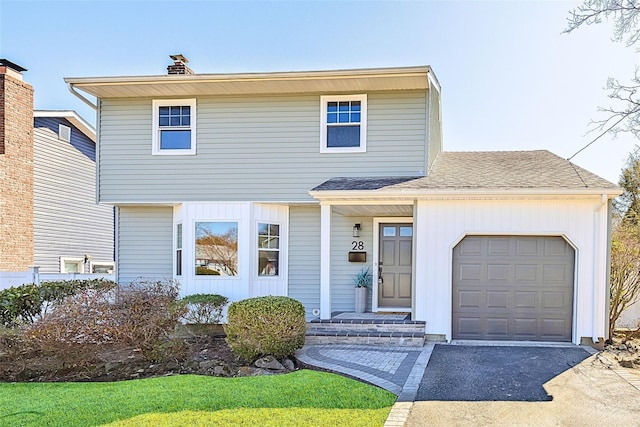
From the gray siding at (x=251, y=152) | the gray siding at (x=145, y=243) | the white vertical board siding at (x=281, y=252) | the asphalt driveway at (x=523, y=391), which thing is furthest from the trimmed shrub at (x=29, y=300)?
the asphalt driveway at (x=523, y=391)

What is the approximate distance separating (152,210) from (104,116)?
100 inches

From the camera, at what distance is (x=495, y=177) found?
10062 millimetres

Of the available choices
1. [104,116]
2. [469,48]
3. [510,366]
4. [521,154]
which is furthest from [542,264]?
[104,116]

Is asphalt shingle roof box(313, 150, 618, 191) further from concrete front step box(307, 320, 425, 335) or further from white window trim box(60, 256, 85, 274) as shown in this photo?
white window trim box(60, 256, 85, 274)

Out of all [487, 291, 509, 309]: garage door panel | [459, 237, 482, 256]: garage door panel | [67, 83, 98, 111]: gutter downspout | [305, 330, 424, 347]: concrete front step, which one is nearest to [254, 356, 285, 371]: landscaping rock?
[305, 330, 424, 347]: concrete front step

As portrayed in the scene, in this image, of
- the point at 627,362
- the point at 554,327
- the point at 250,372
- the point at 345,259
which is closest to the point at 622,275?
the point at 554,327

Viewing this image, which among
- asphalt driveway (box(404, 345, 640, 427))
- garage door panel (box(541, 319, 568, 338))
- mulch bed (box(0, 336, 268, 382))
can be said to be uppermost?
garage door panel (box(541, 319, 568, 338))

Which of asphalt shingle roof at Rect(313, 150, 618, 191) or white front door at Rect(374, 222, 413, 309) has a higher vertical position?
asphalt shingle roof at Rect(313, 150, 618, 191)

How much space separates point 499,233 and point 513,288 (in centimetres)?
111

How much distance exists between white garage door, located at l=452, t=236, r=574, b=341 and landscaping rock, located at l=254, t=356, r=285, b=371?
12.4 feet

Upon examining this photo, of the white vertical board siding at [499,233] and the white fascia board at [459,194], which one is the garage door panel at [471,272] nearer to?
the white vertical board siding at [499,233]

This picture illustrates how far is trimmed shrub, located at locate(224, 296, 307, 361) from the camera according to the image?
8.02m

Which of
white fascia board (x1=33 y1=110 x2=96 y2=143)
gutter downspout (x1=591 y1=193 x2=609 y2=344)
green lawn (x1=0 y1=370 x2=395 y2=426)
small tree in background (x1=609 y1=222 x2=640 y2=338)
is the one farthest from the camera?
white fascia board (x1=33 y1=110 x2=96 y2=143)

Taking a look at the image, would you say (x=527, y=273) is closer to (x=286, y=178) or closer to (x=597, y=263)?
(x=597, y=263)
